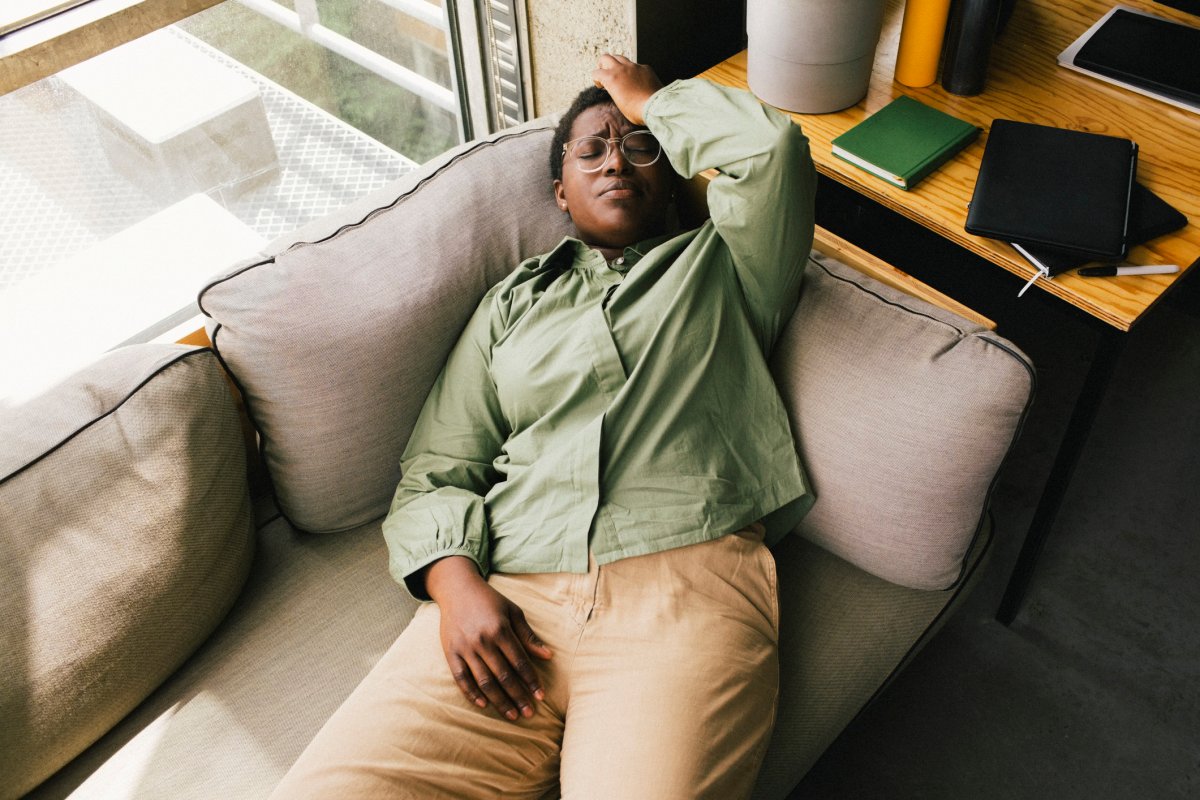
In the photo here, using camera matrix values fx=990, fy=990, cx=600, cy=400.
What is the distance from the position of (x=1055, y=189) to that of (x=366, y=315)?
1.02 m

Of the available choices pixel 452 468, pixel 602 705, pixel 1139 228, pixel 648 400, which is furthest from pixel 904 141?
pixel 602 705

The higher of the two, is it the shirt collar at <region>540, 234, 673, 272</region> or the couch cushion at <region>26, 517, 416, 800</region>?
the shirt collar at <region>540, 234, 673, 272</region>

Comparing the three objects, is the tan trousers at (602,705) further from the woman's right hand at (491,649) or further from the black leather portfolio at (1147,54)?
the black leather portfolio at (1147,54)

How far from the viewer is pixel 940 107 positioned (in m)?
1.65

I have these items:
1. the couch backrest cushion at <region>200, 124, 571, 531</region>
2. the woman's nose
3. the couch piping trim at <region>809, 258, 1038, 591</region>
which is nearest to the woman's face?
the woman's nose

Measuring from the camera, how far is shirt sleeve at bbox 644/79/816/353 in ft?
4.07

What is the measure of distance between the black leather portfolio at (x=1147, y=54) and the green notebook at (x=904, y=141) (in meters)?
0.29

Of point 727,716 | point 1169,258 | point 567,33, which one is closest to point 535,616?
point 727,716

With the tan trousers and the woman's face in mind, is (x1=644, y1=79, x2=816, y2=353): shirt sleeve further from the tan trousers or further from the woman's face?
the tan trousers

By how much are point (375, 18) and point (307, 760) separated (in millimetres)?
1464

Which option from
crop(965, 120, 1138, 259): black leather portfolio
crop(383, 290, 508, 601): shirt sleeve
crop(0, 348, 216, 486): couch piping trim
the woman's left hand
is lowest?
crop(383, 290, 508, 601): shirt sleeve

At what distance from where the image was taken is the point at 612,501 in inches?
52.4

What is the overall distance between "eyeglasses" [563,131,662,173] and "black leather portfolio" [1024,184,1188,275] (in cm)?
56

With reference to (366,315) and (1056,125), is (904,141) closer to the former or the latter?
(1056,125)
